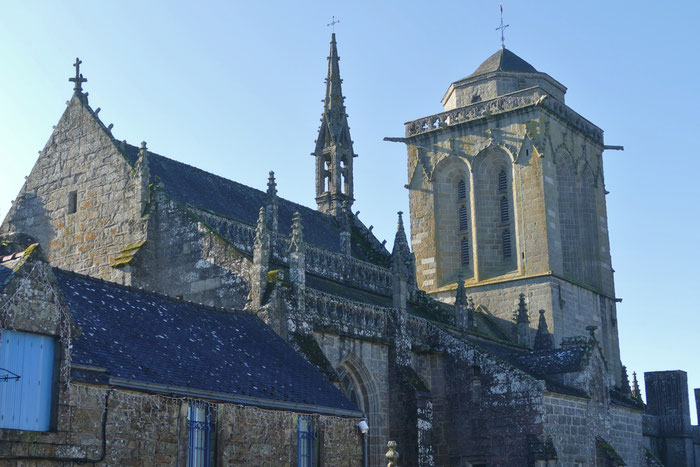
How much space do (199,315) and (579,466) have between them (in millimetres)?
12361

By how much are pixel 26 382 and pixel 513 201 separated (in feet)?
102

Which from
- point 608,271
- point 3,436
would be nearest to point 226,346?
point 3,436

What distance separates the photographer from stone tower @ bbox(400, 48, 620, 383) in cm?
4153

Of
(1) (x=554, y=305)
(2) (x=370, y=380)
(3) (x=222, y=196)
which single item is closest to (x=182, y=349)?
(2) (x=370, y=380)

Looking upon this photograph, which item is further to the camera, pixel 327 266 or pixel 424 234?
pixel 424 234

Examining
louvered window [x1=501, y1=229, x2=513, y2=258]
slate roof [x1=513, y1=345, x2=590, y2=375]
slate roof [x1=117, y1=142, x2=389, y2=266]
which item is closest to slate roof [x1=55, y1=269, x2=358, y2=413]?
slate roof [x1=117, y1=142, x2=389, y2=266]

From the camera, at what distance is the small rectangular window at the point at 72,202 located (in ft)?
92.4

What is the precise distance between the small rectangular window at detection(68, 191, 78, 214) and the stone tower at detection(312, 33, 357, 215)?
42.2 ft

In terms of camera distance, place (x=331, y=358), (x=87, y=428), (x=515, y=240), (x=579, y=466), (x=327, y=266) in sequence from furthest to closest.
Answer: (x=515, y=240) < (x=327, y=266) < (x=579, y=466) < (x=331, y=358) < (x=87, y=428)

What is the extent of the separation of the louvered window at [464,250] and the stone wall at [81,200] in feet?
65.9

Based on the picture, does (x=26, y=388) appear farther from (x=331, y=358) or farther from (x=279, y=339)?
(x=331, y=358)

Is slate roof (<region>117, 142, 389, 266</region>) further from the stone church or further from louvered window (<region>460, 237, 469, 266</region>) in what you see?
louvered window (<region>460, 237, 469, 266</region>)

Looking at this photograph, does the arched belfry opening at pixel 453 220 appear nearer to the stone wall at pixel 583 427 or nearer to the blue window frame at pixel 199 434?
the stone wall at pixel 583 427

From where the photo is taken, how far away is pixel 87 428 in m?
14.5
